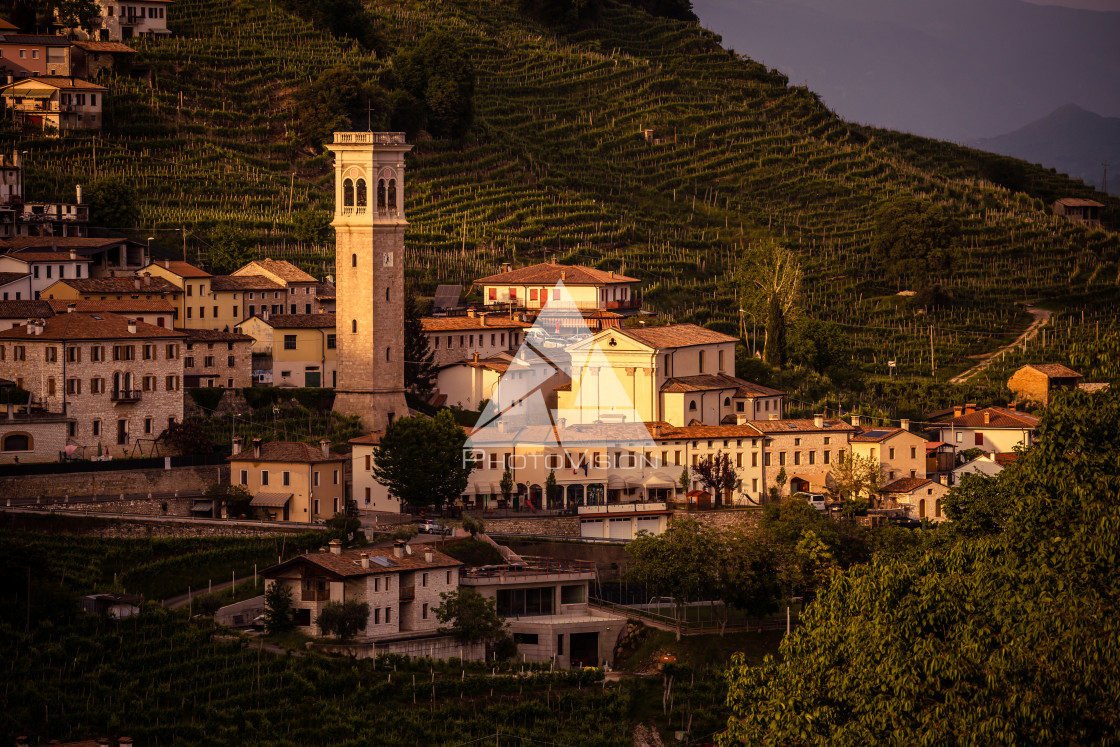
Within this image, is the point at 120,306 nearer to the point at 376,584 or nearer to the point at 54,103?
the point at 376,584

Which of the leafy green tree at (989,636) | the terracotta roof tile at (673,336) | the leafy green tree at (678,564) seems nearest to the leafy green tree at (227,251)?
the terracotta roof tile at (673,336)

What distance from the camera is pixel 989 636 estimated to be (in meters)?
31.3

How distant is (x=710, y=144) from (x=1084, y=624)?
93494mm

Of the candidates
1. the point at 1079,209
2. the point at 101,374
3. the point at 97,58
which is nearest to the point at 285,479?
the point at 101,374

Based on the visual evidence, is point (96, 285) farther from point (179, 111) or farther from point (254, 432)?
point (179, 111)

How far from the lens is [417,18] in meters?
132

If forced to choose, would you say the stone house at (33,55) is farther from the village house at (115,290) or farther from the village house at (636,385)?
the village house at (636,385)

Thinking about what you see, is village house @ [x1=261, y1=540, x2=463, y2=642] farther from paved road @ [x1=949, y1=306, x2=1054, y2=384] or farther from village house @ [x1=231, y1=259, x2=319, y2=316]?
paved road @ [x1=949, y1=306, x2=1054, y2=384]

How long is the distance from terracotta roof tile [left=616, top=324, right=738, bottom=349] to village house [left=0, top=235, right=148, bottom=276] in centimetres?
1921

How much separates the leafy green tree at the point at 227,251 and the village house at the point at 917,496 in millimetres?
28094

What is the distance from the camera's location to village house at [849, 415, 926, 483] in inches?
2844

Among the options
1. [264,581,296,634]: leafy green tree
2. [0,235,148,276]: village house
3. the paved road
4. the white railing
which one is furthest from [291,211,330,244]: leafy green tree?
[264,581,296,634]: leafy green tree

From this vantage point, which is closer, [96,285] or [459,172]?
[96,285]

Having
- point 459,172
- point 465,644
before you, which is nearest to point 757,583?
point 465,644
